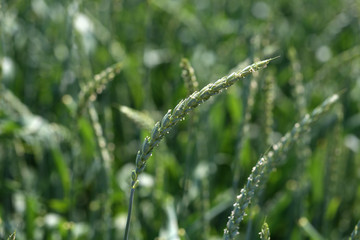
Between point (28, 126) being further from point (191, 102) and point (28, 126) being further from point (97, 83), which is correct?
point (191, 102)

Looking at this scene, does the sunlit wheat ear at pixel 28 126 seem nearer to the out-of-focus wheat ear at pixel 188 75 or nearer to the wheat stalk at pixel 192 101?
the out-of-focus wheat ear at pixel 188 75

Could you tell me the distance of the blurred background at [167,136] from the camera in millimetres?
1927

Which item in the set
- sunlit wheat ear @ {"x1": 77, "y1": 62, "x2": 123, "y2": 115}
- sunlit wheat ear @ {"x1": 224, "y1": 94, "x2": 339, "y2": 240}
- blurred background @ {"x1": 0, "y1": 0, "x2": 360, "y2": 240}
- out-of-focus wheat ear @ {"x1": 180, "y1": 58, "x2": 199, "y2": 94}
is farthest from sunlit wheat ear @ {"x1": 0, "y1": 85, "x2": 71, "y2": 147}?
sunlit wheat ear @ {"x1": 224, "y1": 94, "x2": 339, "y2": 240}

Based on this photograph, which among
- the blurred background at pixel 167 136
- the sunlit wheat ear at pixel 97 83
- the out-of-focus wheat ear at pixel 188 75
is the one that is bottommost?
the out-of-focus wheat ear at pixel 188 75

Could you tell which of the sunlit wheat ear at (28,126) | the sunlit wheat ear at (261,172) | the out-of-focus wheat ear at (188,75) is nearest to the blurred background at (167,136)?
the sunlit wheat ear at (28,126)

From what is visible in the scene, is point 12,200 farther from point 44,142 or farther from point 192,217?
point 192,217

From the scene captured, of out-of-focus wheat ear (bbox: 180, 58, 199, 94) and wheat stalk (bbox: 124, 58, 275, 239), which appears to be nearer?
wheat stalk (bbox: 124, 58, 275, 239)

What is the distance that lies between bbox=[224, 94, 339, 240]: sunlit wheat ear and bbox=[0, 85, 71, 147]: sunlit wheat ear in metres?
1.18

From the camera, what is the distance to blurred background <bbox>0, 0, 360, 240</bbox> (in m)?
1.93

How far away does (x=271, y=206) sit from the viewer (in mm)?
2393

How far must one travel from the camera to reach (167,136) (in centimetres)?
306

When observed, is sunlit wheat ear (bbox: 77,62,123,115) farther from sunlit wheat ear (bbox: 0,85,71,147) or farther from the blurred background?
sunlit wheat ear (bbox: 0,85,71,147)

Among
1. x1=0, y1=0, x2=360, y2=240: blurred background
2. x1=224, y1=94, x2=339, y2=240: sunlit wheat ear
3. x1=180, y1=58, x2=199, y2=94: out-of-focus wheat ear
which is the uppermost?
x1=0, y1=0, x2=360, y2=240: blurred background

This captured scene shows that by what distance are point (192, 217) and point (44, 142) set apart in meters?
0.83
